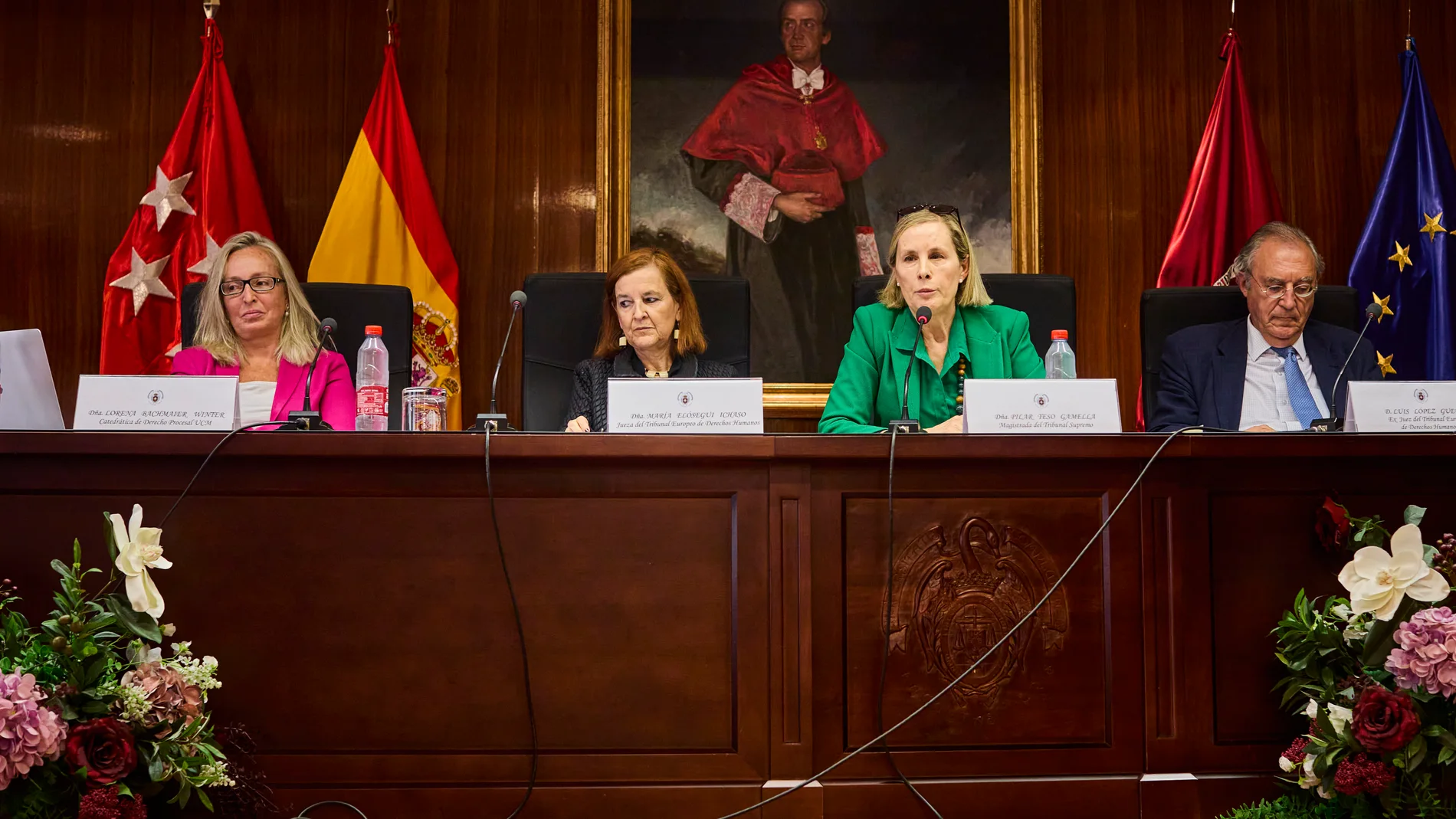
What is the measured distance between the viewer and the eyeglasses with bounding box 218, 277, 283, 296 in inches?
102

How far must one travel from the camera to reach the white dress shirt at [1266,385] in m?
2.66

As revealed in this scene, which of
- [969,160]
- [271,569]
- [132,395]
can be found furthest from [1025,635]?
[969,160]

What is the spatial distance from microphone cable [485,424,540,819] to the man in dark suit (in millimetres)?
1584

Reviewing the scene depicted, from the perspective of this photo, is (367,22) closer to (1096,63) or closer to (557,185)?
(557,185)

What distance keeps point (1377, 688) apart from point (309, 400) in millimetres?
2150

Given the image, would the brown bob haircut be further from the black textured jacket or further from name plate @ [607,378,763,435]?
name plate @ [607,378,763,435]

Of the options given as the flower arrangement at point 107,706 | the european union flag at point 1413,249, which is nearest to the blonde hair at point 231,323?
the flower arrangement at point 107,706

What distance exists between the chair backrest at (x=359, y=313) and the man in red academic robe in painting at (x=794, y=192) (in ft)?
3.93

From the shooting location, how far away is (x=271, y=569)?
181 cm

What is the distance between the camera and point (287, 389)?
2566mm

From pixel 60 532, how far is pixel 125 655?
0.25 m

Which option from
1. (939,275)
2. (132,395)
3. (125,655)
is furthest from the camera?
(939,275)

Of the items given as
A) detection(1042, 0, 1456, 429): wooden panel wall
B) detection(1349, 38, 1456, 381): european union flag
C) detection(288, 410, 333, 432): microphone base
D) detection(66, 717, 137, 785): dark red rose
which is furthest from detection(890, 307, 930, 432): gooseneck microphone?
detection(1349, 38, 1456, 381): european union flag

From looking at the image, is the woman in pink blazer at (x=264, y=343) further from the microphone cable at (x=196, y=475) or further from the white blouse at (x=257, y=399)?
the microphone cable at (x=196, y=475)
